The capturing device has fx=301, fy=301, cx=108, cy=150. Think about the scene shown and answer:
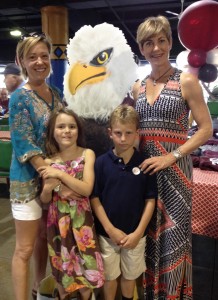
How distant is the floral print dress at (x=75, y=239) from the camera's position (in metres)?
1.26

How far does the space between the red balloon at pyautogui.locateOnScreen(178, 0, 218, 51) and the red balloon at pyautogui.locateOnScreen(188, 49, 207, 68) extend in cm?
36

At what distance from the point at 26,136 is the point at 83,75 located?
0.40 meters

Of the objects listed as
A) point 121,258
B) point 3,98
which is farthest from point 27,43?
point 3,98

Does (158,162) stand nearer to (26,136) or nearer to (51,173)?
(51,173)

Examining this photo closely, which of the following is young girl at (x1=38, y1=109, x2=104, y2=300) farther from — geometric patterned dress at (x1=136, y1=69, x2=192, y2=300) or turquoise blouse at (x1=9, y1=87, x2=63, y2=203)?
geometric patterned dress at (x1=136, y1=69, x2=192, y2=300)

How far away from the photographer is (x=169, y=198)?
4.31ft

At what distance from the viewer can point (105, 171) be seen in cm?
128

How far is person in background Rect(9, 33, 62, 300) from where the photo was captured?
1.25 m

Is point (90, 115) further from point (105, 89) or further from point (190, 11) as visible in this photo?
point (190, 11)

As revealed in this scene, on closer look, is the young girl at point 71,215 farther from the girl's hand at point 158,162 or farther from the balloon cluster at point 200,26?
the balloon cluster at point 200,26

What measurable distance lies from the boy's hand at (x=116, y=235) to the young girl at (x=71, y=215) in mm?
78

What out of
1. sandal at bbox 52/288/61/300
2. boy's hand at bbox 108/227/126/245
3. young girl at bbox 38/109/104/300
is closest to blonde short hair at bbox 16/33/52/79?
young girl at bbox 38/109/104/300

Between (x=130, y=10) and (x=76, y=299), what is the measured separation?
7.35 m

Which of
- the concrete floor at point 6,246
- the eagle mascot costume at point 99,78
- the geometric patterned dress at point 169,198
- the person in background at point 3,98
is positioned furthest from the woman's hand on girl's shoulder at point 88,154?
the person in background at point 3,98
